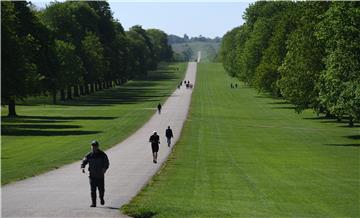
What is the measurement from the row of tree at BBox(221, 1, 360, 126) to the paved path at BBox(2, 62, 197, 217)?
13.8 m

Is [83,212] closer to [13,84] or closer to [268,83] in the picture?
[13,84]

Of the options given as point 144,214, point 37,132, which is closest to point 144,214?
point 144,214

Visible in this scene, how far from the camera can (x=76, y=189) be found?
22859mm

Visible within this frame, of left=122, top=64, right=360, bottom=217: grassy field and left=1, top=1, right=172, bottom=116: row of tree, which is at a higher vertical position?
left=1, top=1, right=172, bottom=116: row of tree

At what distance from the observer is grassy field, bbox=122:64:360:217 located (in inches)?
820

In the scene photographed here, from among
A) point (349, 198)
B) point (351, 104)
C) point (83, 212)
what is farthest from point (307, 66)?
point (83, 212)

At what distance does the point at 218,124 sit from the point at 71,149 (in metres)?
28.6

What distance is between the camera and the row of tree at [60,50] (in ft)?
187

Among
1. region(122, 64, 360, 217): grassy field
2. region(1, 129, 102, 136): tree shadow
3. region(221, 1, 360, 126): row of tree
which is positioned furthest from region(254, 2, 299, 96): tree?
region(1, 129, 102, 136): tree shadow

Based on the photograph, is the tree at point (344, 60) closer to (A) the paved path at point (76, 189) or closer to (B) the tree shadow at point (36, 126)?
(A) the paved path at point (76, 189)

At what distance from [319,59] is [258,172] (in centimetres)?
3106

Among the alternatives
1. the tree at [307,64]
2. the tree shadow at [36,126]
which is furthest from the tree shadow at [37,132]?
the tree at [307,64]

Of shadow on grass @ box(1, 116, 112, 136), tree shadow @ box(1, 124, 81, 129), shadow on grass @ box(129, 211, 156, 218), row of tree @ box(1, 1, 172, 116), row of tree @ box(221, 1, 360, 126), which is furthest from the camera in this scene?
tree shadow @ box(1, 124, 81, 129)

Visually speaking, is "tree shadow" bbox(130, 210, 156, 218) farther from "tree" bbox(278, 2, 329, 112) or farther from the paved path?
"tree" bbox(278, 2, 329, 112)
